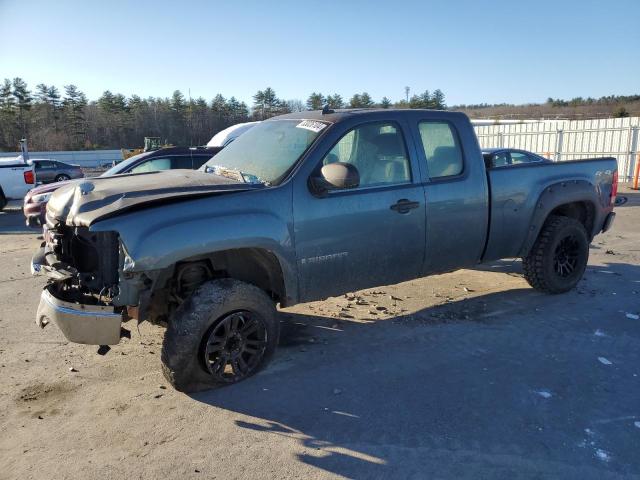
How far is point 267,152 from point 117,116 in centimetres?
7793

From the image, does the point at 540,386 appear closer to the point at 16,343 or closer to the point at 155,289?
the point at 155,289

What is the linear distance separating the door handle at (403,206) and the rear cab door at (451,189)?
0.62 feet

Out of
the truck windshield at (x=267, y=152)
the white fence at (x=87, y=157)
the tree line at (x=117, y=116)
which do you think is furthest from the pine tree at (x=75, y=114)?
the truck windshield at (x=267, y=152)

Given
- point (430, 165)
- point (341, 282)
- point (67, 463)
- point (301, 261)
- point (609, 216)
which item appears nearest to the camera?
point (67, 463)

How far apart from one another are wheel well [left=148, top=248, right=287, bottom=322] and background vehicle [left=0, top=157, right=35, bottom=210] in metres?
13.0

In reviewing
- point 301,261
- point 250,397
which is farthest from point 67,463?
point 301,261

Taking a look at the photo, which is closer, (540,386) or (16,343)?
(540,386)

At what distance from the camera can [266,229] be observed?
3.65 m

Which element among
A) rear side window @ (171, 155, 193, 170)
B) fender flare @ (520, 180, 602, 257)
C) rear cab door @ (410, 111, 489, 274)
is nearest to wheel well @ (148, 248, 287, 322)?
rear cab door @ (410, 111, 489, 274)

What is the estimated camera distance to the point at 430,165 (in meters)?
4.62

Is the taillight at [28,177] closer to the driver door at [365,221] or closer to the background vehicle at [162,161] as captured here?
the background vehicle at [162,161]

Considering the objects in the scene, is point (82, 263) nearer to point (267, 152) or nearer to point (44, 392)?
point (44, 392)

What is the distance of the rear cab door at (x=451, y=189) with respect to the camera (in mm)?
4566

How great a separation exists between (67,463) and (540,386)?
320cm
